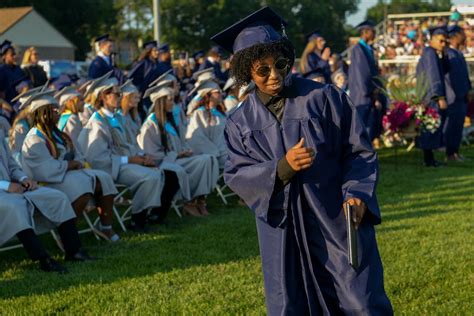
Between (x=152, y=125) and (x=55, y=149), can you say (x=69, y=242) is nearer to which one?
(x=55, y=149)

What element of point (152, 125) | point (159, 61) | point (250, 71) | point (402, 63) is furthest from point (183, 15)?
point (250, 71)

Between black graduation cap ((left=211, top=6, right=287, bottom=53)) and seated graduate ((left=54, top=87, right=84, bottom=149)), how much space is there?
5.25m

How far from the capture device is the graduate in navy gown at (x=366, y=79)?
1278 centimetres

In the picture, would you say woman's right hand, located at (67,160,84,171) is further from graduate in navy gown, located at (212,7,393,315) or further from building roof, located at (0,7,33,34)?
building roof, located at (0,7,33,34)

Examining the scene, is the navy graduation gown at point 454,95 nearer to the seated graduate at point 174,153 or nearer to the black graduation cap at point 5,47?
the seated graduate at point 174,153

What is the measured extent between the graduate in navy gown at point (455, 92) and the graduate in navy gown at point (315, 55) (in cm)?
257

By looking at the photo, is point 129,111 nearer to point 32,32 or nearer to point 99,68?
point 99,68

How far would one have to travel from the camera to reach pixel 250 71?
11.9 feet

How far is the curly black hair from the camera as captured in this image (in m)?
3.54

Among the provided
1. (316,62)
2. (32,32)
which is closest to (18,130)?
(316,62)

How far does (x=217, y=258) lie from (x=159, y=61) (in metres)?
8.93

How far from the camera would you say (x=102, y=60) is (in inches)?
517

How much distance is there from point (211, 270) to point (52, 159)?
1.91 metres

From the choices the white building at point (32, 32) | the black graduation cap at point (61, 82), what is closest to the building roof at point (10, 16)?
the white building at point (32, 32)
